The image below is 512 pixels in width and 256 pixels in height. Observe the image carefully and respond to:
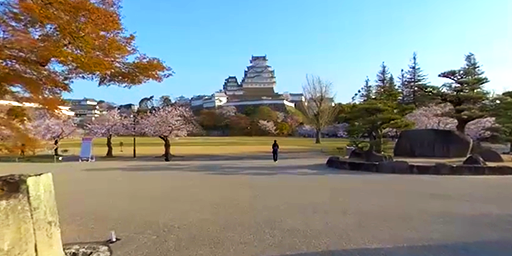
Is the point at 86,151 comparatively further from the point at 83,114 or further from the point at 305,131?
the point at 305,131

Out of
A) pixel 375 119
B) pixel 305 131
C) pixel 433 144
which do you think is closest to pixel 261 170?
pixel 375 119

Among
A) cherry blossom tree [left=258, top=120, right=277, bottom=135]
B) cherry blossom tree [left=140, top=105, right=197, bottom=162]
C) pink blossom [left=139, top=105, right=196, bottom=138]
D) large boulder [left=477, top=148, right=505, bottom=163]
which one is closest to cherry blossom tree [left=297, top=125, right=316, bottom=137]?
cherry blossom tree [left=258, top=120, right=277, bottom=135]

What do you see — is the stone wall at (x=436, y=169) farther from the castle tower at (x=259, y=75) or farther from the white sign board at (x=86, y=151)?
the castle tower at (x=259, y=75)

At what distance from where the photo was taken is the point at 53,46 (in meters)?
3.65

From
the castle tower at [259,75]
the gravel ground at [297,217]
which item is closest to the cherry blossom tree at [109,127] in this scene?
the gravel ground at [297,217]

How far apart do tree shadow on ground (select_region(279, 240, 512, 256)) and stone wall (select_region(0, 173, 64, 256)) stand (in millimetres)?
2407

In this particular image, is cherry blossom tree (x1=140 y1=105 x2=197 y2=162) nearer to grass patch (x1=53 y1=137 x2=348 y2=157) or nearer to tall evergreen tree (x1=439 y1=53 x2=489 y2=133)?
grass patch (x1=53 y1=137 x2=348 y2=157)

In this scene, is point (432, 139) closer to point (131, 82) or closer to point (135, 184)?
point (135, 184)

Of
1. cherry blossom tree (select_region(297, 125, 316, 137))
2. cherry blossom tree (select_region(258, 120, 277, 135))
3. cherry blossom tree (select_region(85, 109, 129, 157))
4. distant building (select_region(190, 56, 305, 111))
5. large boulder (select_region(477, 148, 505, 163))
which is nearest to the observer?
large boulder (select_region(477, 148, 505, 163))

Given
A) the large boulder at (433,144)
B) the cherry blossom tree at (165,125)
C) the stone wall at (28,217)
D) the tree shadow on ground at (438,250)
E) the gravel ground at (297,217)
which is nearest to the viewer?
the stone wall at (28,217)

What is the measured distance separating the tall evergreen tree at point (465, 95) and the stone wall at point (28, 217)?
18.9 m

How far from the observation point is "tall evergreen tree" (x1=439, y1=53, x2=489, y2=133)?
1867cm

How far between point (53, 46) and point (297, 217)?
13.4ft

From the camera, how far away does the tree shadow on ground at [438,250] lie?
4211 mm
